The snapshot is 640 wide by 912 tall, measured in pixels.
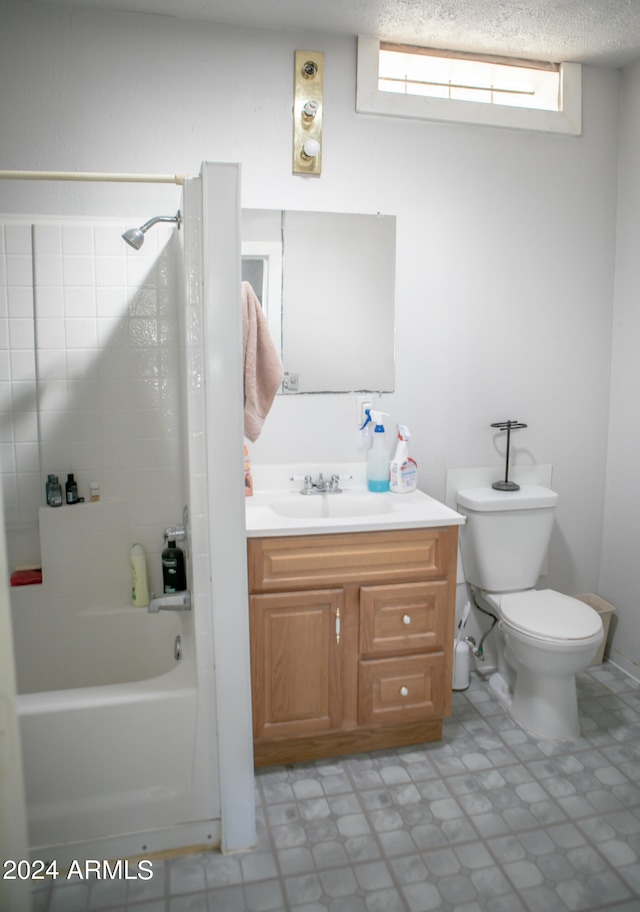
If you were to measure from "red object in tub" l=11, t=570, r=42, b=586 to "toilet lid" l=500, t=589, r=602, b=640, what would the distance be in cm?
166

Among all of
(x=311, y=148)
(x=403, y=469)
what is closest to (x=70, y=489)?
(x=403, y=469)

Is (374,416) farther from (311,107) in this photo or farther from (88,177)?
(88,177)

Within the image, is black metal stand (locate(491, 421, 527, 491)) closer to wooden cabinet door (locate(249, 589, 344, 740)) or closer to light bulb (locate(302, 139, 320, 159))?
wooden cabinet door (locate(249, 589, 344, 740))

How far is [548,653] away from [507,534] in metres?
0.49

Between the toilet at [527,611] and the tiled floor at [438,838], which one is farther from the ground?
the toilet at [527,611]

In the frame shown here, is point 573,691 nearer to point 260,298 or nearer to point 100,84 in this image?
point 260,298

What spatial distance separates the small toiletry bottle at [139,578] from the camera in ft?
7.41

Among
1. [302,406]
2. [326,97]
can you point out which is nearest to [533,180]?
[326,97]

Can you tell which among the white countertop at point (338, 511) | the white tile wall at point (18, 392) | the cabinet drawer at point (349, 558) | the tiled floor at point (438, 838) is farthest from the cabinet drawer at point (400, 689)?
the white tile wall at point (18, 392)

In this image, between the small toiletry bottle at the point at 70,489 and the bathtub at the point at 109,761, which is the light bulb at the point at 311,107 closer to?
the small toiletry bottle at the point at 70,489

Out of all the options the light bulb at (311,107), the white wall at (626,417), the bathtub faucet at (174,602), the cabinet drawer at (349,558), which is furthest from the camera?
the white wall at (626,417)

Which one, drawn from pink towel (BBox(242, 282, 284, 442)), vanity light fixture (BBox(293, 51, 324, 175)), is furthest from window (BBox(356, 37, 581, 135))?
pink towel (BBox(242, 282, 284, 442))

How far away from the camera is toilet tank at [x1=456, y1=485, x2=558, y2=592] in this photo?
97.4 inches

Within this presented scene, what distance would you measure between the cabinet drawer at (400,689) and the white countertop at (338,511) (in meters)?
0.47
